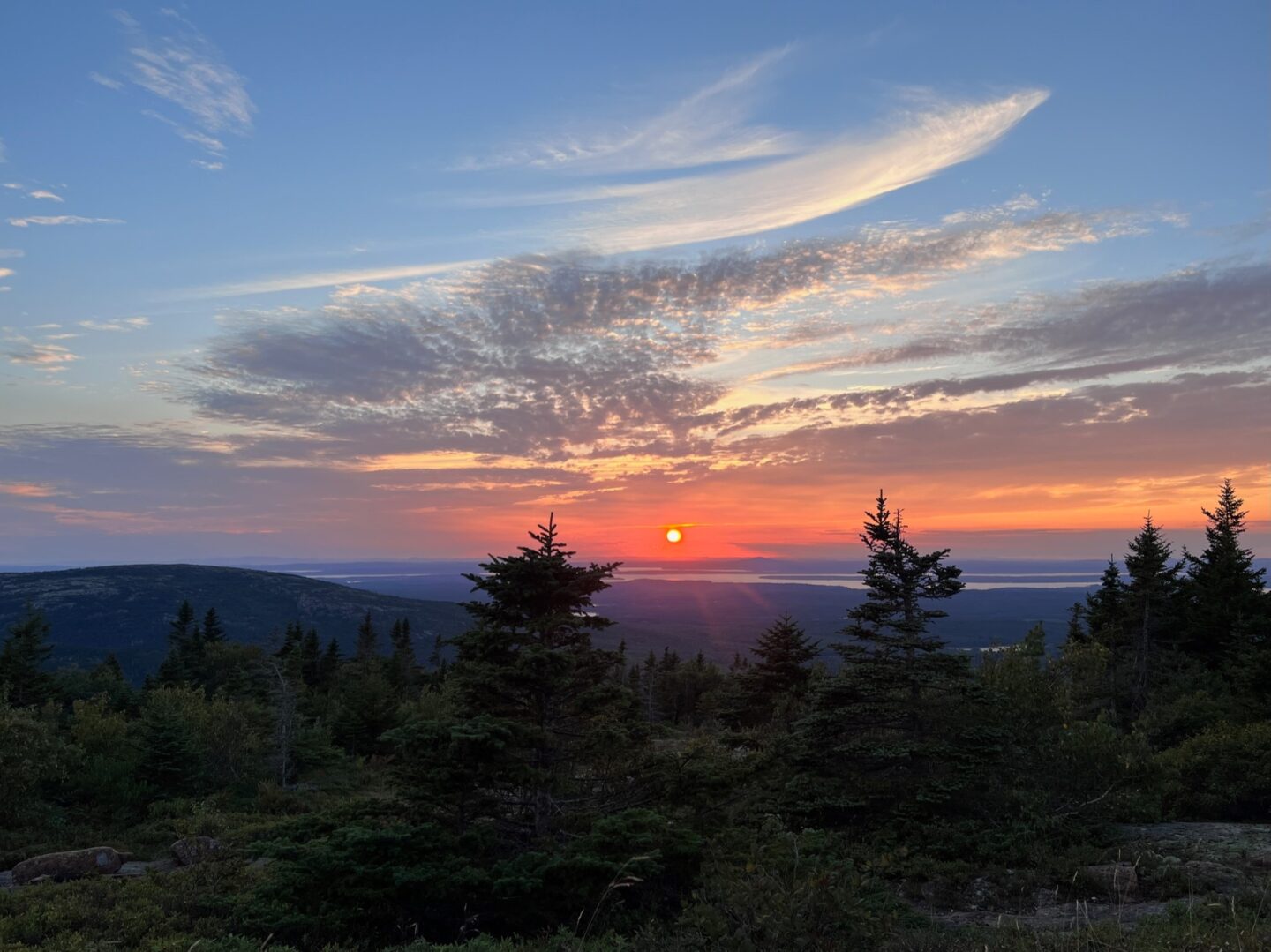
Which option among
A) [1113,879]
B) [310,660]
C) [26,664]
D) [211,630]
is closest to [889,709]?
[1113,879]

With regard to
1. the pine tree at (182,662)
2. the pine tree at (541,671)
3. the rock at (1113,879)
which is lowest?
the pine tree at (182,662)

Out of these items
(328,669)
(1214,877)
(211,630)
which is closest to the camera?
(1214,877)

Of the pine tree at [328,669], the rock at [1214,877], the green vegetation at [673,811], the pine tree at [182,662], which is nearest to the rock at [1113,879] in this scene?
the green vegetation at [673,811]

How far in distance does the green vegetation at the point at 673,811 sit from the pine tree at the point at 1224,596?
80 centimetres

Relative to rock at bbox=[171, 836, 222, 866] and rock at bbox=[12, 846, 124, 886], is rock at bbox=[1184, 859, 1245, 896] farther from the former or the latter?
rock at bbox=[12, 846, 124, 886]

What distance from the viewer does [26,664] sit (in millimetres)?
45875

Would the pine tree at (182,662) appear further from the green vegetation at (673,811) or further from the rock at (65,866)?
the rock at (65,866)

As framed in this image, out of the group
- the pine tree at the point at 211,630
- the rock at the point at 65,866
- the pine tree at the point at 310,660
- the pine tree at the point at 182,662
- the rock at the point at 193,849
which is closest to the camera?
the rock at the point at 65,866

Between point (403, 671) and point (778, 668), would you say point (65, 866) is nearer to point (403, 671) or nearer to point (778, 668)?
point (778, 668)

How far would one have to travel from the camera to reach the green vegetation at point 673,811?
9461 millimetres

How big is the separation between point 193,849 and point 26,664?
4072 cm

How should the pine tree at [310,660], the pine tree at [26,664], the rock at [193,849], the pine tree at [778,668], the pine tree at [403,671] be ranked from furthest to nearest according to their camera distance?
the pine tree at [310,660], the pine tree at [403,671], the pine tree at [26,664], the pine tree at [778,668], the rock at [193,849]

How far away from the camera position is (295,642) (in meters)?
67.3

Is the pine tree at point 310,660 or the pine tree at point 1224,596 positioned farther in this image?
Answer: the pine tree at point 310,660
